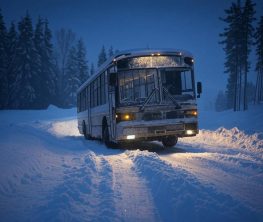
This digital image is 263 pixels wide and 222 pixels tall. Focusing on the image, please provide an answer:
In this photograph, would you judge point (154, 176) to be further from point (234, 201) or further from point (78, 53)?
point (78, 53)

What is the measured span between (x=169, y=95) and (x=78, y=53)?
5799cm

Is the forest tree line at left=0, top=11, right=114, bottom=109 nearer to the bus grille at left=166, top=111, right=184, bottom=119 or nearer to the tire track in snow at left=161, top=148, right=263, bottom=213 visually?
the bus grille at left=166, top=111, right=184, bottom=119

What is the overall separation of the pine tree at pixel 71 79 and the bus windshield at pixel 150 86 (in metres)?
55.1

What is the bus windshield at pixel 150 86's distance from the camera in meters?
11.5

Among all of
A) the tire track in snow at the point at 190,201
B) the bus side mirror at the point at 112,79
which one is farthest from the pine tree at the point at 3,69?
the tire track in snow at the point at 190,201

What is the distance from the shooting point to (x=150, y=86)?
1160 cm

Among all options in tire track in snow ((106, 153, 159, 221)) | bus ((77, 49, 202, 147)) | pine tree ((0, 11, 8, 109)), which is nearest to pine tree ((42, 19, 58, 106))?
pine tree ((0, 11, 8, 109))

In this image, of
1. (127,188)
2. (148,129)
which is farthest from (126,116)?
(127,188)

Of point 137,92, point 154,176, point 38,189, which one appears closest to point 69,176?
point 38,189

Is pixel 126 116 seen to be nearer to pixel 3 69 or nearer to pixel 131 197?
pixel 131 197

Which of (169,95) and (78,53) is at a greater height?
(78,53)

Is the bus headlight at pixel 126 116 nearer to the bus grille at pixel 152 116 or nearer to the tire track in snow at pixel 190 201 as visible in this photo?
the bus grille at pixel 152 116

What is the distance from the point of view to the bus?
37.6ft

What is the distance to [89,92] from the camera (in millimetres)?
17734
